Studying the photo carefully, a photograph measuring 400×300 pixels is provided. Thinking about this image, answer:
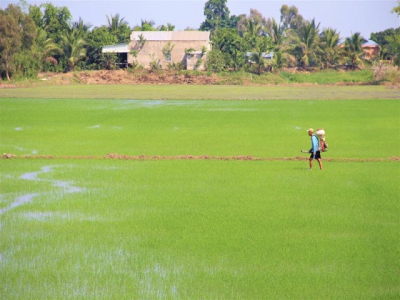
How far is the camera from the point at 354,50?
58.2m

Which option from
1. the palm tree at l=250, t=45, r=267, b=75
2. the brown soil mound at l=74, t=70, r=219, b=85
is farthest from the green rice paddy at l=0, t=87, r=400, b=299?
the palm tree at l=250, t=45, r=267, b=75

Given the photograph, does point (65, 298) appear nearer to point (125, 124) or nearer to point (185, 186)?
point (185, 186)

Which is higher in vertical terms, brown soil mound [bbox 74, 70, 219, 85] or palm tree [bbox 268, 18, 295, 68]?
palm tree [bbox 268, 18, 295, 68]

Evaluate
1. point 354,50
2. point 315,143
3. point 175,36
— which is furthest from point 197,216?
point 354,50

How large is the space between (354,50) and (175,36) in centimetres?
1504

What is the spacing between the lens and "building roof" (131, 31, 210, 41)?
57.4 metres

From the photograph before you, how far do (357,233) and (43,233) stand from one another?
4.64 meters

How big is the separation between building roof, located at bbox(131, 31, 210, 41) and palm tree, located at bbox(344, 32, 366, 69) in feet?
38.7

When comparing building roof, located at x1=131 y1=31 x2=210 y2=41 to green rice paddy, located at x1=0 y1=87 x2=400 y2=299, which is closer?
green rice paddy, located at x1=0 y1=87 x2=400 y2=299

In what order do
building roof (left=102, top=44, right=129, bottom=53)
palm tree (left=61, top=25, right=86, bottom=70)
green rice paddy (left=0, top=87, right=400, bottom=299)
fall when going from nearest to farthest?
green rice paddy (left=0, top=87, right=400, bottom=299), palm tree (left=61, top=25, right=86, bottom=70), building roof (left=102, top=44, right=129, bottom=53)

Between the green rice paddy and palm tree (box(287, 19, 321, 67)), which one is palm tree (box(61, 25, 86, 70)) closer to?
palm tree (box(287, 19, 321, 67))

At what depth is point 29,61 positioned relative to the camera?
48938 mm

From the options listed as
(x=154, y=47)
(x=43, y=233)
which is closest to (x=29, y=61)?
(x=154, y=47)

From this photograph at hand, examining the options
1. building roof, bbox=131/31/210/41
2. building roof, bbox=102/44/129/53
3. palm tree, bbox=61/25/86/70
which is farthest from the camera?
building roof, bbox=131/31/210/41
